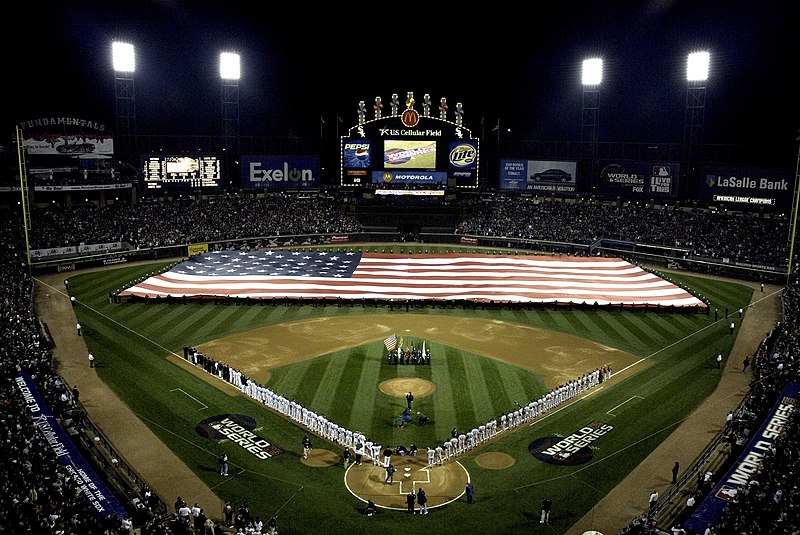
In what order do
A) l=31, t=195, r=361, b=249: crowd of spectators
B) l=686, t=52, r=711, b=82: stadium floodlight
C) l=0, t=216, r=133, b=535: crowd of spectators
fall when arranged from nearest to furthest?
l=0, t=216, r=133, b=535: crowd of spectators < l=31, t=195, r=361, b=249: crowd of spectators < l=686, t=52, r=711, b=82: stadium floodlight

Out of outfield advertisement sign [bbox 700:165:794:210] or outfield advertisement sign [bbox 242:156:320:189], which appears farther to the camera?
outfield advertisement sign [bbox 242:156:320:189]

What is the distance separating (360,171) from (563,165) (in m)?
Result: 26.8

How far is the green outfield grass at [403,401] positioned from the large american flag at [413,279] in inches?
87.2

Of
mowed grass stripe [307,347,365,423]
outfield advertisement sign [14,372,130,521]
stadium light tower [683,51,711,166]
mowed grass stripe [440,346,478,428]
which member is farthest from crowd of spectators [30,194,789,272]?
mowed grass stripe [307,347,365,423]

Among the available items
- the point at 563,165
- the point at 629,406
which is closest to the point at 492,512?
the point at 629,406

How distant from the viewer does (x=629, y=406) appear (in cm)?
3356

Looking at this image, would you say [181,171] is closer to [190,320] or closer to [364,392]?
[190,320]

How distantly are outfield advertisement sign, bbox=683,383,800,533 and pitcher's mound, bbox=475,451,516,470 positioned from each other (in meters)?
7.64

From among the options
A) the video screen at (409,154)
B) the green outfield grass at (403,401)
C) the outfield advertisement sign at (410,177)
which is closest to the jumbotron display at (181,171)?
the outfield advertisement sign at (410,177)

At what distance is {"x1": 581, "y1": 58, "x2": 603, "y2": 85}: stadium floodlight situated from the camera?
81250 millimetres

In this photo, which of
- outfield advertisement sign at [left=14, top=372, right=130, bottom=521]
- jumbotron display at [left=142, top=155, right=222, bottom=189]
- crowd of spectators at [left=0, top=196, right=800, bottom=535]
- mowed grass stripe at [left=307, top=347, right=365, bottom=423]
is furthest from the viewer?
jumbotron display at [left=142, top=155, right=222, bottom=189]

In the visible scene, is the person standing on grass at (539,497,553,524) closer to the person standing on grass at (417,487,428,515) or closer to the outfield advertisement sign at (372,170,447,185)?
the person standing on grass at (417,487,428,515)

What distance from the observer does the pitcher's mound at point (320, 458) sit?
2764 centimetres

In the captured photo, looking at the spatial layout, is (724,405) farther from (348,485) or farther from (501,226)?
(501,226)
